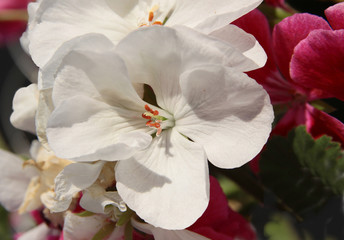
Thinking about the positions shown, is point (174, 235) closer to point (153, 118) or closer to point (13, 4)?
point (153, 118)

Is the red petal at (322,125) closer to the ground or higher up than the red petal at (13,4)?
higher up

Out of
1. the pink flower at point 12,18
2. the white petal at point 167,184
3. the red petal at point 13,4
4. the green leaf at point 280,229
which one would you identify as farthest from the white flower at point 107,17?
the red petal at point 13,4

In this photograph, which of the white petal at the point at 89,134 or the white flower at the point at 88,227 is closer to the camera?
the white petal at the point at 89,134

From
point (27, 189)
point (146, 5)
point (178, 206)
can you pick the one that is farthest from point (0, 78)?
point (178, 206)

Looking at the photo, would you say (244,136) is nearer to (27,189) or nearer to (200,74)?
(200,74)

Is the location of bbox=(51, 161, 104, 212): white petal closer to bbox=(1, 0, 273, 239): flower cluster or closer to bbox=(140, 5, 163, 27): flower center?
bbox=(1, 0, 273, 239): flower cluster

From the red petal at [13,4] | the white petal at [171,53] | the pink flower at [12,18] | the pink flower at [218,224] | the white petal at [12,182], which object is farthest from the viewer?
the red petal at [13,4]

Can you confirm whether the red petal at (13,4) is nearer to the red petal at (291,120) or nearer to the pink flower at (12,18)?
the pink flower at (12,18)

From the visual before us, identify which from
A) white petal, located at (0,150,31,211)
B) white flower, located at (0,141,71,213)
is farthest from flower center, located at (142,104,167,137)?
white petal, located at (0,150,31,211)
